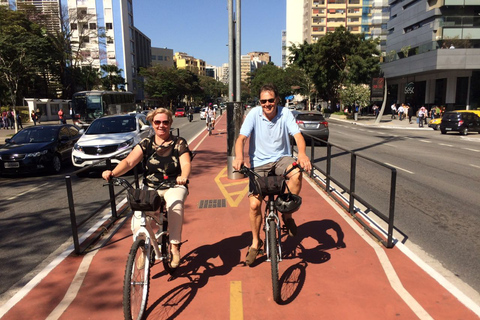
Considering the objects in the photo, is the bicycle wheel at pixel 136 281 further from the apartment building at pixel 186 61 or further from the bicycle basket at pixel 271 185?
the apartment building at pixel 186 61

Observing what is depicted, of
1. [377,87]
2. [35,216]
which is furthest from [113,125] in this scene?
[377,87]

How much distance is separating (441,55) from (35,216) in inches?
1644

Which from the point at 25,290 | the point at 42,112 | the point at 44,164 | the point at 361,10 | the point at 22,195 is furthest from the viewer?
the point at 361,10

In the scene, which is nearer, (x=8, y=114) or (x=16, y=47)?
(x=16, y=47)

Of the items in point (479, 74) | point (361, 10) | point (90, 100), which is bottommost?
point (90, 100)

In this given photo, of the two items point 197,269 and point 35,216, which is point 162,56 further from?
point 197,269

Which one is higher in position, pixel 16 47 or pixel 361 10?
pixel 361 10

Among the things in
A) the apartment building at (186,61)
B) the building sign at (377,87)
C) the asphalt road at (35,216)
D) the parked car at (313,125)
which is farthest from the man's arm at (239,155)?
the apartment building at (186,61)

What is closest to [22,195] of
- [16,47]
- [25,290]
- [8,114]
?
[25,290]

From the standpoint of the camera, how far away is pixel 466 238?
5219 mm

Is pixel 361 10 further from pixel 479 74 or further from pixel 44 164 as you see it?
pixel 44 164

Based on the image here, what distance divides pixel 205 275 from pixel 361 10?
104089 mm

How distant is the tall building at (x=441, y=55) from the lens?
37.5 m

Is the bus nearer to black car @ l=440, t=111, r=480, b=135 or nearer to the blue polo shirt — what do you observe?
black car @ l=440, t=111, r=480, b=135
